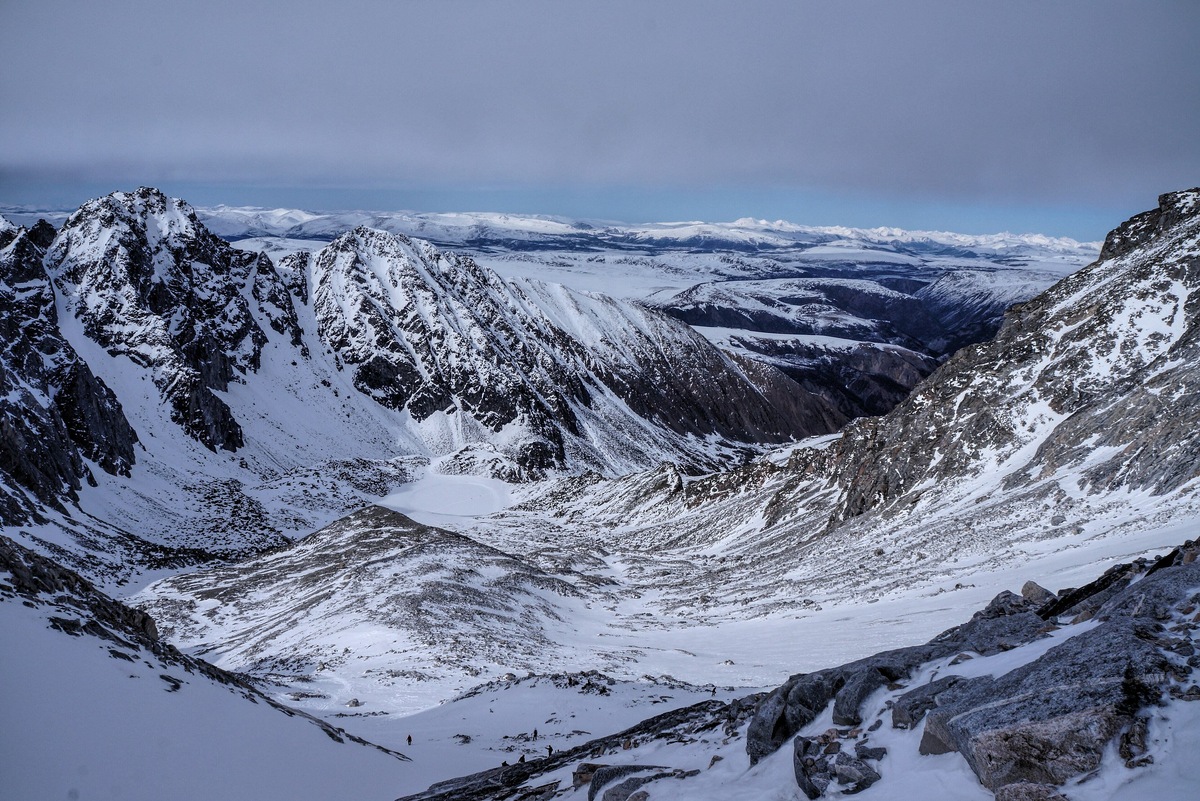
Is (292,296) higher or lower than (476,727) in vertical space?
higher

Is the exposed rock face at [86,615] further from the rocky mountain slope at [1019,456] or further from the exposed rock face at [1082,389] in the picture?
the exposed rock face at [1082,389]

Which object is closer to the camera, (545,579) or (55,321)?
(545,579)

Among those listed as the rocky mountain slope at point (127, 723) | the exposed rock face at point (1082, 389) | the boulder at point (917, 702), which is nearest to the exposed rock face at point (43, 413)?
the rocky mountain slope at point (127, 723)

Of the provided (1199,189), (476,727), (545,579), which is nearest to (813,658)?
(476,727)

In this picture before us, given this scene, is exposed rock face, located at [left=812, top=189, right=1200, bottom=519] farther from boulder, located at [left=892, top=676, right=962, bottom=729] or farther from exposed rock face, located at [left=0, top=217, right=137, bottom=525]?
exposed rock face, located at [left=0, top=217, right=137, bottom=525]

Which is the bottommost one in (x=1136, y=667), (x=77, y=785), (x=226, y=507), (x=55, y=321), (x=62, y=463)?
(x=226, y=507)

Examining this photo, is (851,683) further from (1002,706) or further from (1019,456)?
(1019,456)

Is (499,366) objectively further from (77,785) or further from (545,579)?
(77,785)
